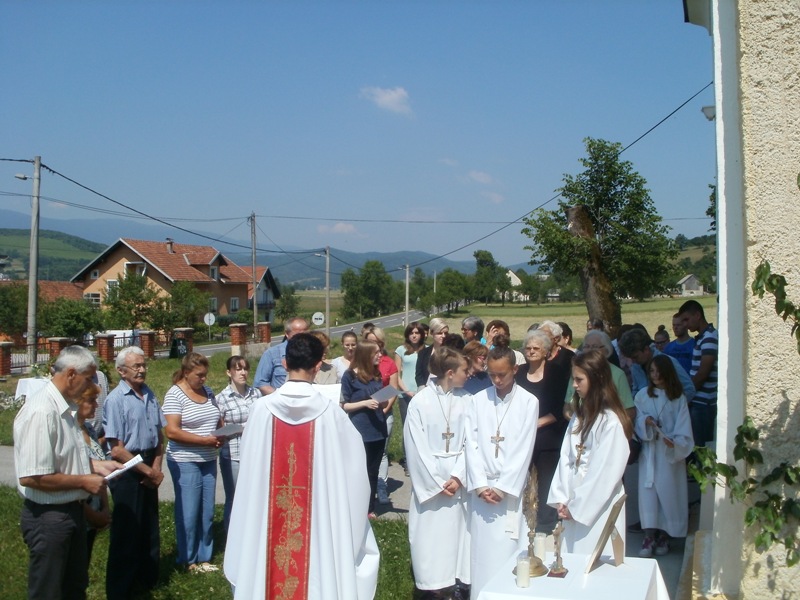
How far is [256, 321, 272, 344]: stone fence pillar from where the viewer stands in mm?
41066

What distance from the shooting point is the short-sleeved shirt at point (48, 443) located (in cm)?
423

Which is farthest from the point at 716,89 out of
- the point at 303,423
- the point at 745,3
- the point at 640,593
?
the point at 303,423

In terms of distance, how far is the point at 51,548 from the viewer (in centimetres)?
435

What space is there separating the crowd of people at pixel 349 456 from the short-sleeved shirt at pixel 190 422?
0.05ft

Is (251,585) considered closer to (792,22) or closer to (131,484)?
(131,484)

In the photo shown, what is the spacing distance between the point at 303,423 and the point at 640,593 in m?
1.91

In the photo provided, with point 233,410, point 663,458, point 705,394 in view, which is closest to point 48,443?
point 233,410

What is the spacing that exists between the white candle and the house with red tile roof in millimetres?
58295

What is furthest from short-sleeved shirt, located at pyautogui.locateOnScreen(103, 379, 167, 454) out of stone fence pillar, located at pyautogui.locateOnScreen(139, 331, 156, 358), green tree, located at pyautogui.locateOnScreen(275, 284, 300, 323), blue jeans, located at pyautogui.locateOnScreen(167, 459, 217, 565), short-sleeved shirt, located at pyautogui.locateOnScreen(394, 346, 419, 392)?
green tree, located at pyautogui.locateOnScreen(275, 284, 300, 323)

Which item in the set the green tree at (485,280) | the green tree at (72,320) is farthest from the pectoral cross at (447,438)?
the green tree at (485,280)

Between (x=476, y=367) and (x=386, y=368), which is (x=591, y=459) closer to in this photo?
(x=476, y=367)

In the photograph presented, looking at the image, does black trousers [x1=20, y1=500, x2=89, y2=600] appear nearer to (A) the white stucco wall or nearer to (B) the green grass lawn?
(B) the green grass lawn

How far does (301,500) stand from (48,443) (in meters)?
1.35

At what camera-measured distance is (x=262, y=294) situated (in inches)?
3177
